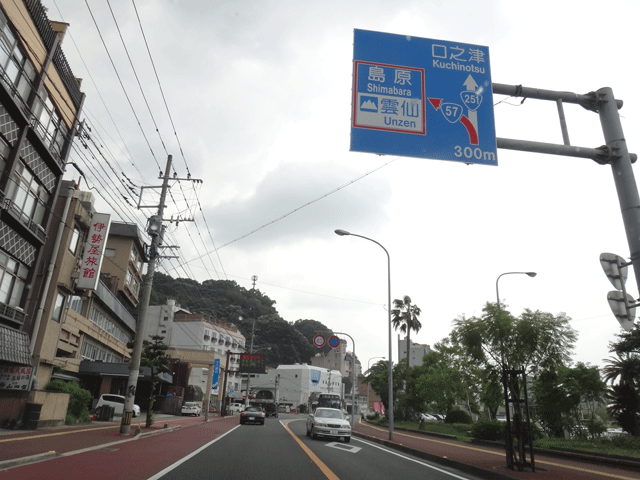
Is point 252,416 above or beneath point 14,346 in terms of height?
beneath

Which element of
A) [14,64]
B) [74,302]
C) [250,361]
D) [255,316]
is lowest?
[250,361]

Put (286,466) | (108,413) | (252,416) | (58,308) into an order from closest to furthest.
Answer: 1. (286,466)
2. (58,308)
3. (108,413)
4. (252,416)

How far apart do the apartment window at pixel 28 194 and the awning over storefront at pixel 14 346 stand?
→ 17.4ft

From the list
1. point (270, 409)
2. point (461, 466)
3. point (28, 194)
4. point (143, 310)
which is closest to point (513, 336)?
point (461, 466)

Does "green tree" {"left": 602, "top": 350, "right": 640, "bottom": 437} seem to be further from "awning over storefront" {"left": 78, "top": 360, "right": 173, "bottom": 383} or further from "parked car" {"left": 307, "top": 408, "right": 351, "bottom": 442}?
"awning over storefront" {"left": 78, "top": 360, "right": 173, "bottom": 383}

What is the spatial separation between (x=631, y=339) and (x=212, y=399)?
176ft

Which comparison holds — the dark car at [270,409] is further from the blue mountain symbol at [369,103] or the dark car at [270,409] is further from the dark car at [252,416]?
the blue mountain symbol at [369,103]

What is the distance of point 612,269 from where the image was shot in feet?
23.2

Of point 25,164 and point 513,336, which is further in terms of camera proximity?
point 25,164

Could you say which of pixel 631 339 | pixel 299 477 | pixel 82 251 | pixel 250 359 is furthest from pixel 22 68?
pixel 631 339

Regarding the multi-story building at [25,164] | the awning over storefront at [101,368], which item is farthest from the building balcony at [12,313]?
the awning over storefront at [101,368]

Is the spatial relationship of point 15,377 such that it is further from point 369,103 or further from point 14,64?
point 369,103

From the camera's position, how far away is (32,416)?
711 inches

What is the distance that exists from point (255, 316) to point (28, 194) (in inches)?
3761
